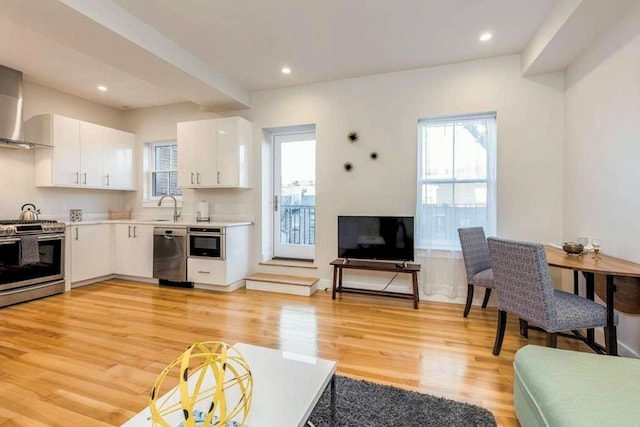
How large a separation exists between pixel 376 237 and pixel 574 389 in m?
2.55

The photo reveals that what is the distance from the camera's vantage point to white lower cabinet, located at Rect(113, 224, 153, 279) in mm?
4398

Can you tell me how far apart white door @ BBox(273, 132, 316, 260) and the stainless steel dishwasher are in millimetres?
1341

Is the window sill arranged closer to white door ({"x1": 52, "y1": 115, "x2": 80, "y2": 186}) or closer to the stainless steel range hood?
white door ({"x1": 52, "y1": 115, "x2": 80, "y2": 186})

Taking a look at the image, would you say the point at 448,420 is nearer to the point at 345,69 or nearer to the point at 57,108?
the point at 345,69

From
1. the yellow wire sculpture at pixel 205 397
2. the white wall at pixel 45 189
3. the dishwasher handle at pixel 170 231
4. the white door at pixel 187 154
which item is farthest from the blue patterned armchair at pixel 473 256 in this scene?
the white wall at pixel 45 189

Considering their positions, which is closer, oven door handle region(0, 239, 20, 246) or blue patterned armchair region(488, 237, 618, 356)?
blue patterned armchair region(488, 237, 618, 356)

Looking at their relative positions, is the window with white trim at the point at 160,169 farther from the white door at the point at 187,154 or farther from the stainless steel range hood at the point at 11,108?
the stainless steel range hood at the point at 11,108

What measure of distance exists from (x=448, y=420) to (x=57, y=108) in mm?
6006

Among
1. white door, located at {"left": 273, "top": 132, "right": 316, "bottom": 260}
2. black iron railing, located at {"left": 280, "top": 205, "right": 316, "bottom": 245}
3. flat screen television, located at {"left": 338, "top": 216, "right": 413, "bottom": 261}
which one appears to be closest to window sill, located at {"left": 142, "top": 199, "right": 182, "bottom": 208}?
white door, located at {"left": 273, "top": 132, "right": 316, "bottom": 260}

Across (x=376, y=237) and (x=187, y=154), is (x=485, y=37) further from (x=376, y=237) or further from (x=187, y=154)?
(x=187, y=154)

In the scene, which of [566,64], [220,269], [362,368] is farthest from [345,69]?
[362,368]

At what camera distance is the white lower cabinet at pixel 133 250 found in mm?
4398

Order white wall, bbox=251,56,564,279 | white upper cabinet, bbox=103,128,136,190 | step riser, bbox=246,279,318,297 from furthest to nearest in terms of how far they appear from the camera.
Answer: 1. white upper cabinet, bbox=103,128,136,190
2. step riser, bbox=246,279,318,297
3. white wall, bbox=251,56,564,279

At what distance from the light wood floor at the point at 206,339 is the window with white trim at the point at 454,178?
0.95 m
